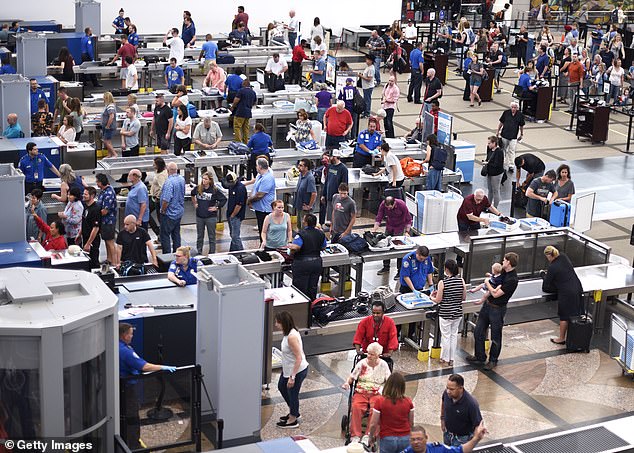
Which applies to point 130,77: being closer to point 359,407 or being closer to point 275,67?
point 275,67

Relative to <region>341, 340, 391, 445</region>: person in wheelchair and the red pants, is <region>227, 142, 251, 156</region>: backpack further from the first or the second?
the red pants

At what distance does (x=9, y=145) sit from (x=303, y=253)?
648cm

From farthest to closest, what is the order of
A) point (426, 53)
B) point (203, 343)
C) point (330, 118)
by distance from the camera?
1. point (426, 53)
2. point (330, 118)
3. point (203, 343)

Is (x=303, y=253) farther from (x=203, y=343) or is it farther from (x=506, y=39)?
(x=506, y=39)

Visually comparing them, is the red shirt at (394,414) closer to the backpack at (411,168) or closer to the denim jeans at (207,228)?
the denim jeans at (207,228)

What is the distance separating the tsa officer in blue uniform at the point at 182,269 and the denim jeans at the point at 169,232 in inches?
114

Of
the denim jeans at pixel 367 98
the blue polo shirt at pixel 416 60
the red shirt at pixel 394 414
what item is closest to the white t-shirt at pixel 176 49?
the denim jeans at pixel 367 98

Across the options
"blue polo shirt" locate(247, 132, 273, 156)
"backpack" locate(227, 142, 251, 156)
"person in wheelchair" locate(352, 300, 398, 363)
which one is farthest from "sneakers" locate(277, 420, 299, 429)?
"backpack" locate(227, 142, 251, 156)

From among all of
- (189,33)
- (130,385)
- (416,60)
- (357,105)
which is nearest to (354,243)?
(130,385)

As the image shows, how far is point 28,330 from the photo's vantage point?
321 inches

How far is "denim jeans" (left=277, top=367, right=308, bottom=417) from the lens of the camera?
11.4 meters

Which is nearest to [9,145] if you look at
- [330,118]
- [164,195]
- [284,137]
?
[164,195]

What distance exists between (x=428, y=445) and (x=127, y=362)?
301cm

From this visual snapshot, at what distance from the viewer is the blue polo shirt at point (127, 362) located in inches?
409
